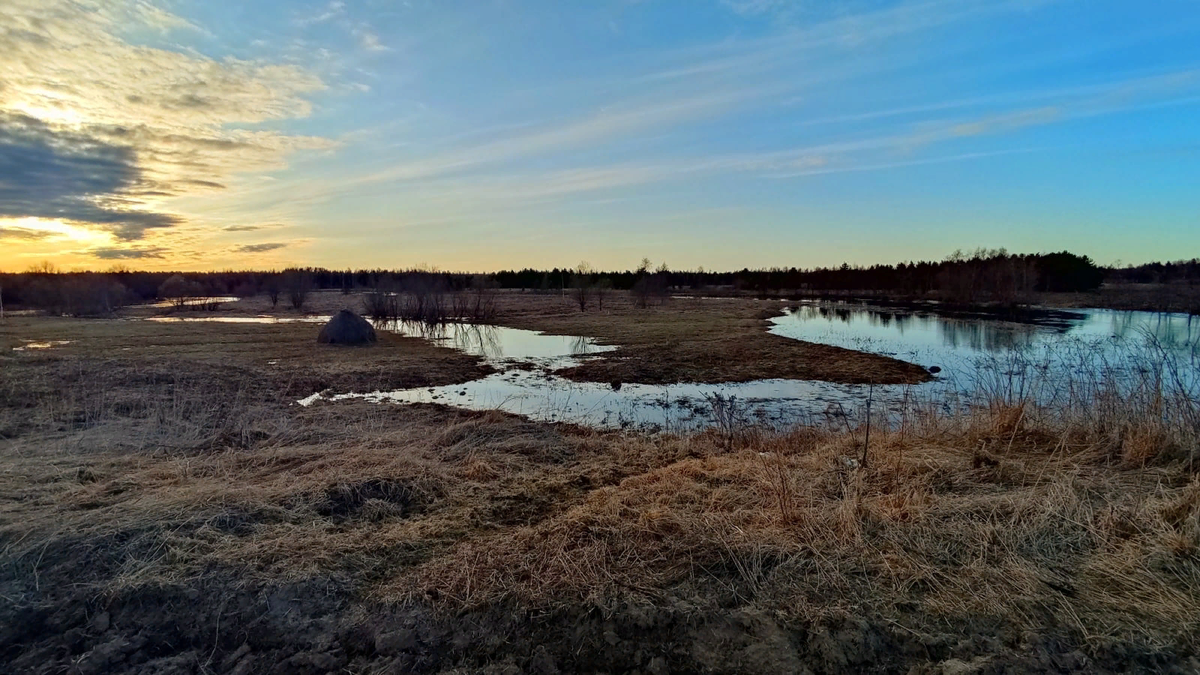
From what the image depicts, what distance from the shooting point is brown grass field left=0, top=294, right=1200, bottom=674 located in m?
3.58

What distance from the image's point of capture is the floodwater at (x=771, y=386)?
40.8 feet

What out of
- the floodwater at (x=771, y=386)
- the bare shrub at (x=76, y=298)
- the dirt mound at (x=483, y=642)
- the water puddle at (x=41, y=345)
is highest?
the bare shrub at (x=76, y=298)

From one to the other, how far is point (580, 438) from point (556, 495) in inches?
117

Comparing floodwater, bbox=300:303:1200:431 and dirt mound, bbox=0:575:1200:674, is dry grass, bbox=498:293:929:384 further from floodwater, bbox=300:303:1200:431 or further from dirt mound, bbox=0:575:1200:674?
dirt mound, bbox=0:575:1200:674

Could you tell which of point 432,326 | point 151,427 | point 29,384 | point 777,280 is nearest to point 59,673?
point 151,427

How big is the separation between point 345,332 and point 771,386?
17.7m

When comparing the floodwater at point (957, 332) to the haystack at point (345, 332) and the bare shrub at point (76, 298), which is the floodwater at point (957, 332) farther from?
the bare shrub at point (76, 298)

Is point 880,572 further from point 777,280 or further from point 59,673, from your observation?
→ point 777,280

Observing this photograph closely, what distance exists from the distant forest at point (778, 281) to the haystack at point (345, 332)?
14.3 m

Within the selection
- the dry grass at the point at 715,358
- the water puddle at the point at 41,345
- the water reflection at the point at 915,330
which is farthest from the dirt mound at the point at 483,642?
the water puddle at the point at 41,345

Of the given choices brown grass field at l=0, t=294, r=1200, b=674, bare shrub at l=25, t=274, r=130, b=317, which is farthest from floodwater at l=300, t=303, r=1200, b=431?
bare shrub at l=25, t=274, r=130, b=317

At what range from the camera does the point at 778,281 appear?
101 m

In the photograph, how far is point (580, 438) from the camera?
9398 mm

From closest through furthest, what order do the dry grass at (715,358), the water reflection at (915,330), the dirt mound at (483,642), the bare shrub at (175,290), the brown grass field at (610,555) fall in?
the dirt mound at (483,642) → the brown grass field at (610,555) → the dry grass at (715,358) → the water reflection at (915,330) → the bare shrub at (175,290)
